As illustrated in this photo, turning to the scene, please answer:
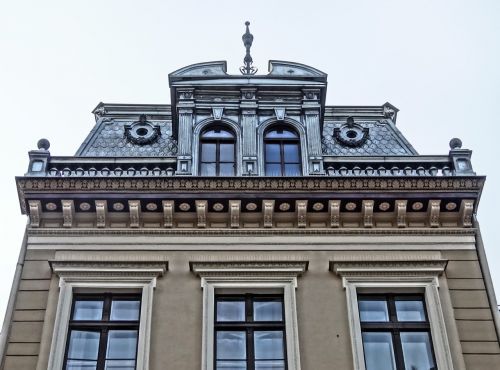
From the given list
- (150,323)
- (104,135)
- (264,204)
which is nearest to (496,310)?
(264,204)

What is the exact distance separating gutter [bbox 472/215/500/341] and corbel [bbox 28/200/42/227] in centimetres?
1054

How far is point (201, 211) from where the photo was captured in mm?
19516

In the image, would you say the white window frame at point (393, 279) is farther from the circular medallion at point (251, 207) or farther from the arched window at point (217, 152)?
the arched window at point (217, 152)

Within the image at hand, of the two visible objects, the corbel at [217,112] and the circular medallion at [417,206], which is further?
the corbel at [217,112]

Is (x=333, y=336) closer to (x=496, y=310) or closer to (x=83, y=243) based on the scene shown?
(x=496, y=310)

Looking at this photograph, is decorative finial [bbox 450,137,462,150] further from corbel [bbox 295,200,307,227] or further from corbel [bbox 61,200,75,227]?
corbel [bbox 61,200,75,227]

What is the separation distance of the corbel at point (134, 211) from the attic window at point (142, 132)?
3.64m

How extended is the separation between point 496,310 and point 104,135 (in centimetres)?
1170

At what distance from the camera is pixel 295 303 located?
18062 millimetres

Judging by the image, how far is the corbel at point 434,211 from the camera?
1970cm

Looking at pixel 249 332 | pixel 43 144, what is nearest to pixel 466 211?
pixel 249 332

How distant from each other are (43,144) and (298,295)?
790cm

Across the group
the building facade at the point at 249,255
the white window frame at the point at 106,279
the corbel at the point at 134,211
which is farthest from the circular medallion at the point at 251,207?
the corbel at the point at 134,211

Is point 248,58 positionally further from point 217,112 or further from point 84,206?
point 84,206
